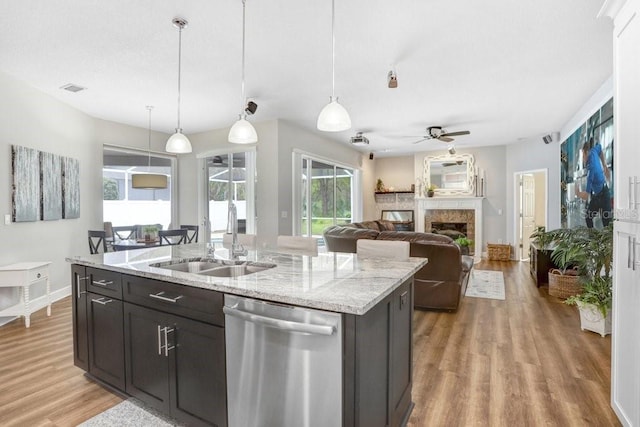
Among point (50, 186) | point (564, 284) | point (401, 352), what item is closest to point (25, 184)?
point (50, 186)

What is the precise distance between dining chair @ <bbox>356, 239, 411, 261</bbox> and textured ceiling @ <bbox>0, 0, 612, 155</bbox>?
176 centimetres

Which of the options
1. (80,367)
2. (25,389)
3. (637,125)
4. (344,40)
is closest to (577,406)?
(637,125)

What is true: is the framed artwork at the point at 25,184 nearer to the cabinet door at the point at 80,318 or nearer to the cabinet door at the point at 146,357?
the cabinet door at the point at 80,318

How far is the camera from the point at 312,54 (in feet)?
10.6

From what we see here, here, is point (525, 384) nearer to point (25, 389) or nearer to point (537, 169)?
point (25, 389)

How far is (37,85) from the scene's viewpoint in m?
4.01

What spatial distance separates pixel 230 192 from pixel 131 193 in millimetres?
1768

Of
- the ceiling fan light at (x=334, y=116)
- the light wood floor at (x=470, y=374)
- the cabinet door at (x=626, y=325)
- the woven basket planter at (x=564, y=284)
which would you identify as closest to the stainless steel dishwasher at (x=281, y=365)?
the light wood floor at (x=470, y=374)

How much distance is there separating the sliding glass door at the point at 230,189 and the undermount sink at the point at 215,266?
3.39m

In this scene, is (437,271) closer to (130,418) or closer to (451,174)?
(130,418)

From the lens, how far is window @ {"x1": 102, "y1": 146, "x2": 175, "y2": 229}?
5.75 meters

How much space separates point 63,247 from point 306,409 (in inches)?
191

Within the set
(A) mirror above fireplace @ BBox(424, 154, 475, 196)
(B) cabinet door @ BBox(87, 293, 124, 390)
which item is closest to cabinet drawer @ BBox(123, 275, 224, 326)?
(B) cabinet door @ BBox(87, 293, 124, 390)

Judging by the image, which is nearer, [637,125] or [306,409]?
[306,409]
